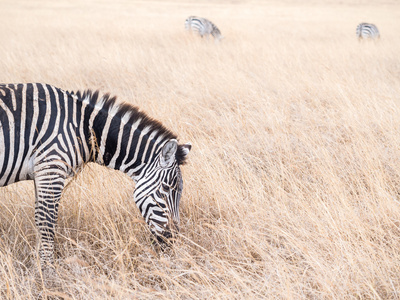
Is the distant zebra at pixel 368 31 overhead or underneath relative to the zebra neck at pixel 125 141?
overhead

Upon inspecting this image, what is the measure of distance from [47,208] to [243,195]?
1.92 metres

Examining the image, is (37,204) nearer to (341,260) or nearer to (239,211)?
(239,211)

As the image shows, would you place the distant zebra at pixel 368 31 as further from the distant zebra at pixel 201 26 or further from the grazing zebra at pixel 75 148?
the grazing zebra at pixel 75 148

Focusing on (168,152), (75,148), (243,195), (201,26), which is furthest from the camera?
(201,26)

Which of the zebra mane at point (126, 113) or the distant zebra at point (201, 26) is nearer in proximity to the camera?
the zebra mane at point (126, 113)

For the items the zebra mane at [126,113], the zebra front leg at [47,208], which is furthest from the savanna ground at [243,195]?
the zebra mane at [126,113]

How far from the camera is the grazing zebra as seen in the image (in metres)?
2.74

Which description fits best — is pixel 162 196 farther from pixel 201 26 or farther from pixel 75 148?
pixel 201 26

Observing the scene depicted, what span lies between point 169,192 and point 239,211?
844 millimetres

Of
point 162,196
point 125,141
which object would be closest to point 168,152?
point 162,196

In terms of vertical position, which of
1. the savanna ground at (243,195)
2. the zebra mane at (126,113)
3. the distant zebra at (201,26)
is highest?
the distant zebra at (201,26)

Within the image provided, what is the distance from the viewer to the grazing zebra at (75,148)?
2738 millimetres

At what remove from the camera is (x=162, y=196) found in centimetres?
280

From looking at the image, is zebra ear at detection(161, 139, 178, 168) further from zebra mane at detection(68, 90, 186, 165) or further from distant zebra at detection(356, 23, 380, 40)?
distant zebra at detection(356, 23, 380, 40)
